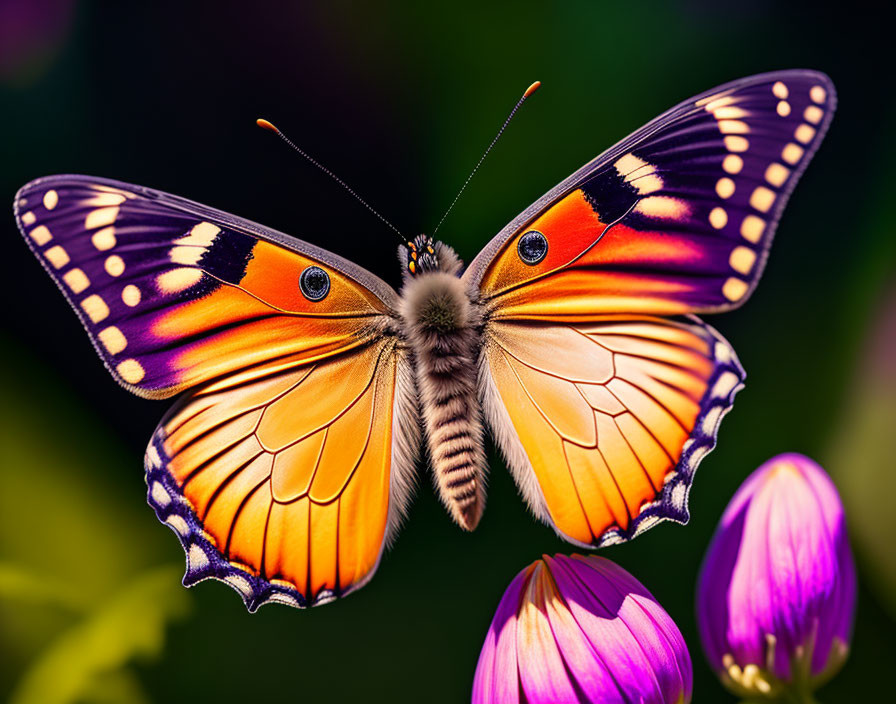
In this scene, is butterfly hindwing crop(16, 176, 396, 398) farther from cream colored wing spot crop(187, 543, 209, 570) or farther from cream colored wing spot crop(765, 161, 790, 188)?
cream colored wing spot crop(765, 161, 790, 188)

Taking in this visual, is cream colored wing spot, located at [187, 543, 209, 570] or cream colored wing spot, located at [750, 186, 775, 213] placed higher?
cream colored wing spot, located at [750, 186, 775, 213]

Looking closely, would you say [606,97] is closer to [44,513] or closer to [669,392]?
[669,392]

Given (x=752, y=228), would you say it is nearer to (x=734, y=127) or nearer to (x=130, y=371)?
(x=734, y=127)

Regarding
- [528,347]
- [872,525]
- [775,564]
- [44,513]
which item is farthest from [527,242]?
[44,513]

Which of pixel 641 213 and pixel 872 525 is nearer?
pixel 641 213

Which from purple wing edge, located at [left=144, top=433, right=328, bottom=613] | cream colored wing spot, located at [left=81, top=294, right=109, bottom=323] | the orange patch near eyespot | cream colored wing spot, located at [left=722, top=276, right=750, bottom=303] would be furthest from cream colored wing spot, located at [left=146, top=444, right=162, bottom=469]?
cream colored wing spot, located at [left=722, top=276, right=750, bottom=303]
